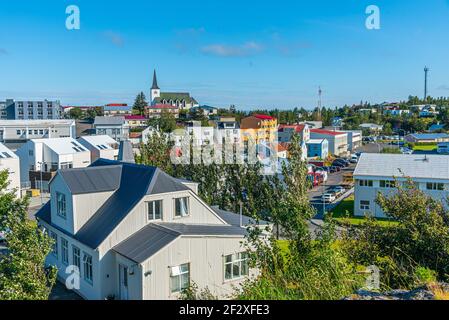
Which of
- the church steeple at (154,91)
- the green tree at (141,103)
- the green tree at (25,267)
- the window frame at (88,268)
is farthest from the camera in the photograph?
the church steeple at (154,91)

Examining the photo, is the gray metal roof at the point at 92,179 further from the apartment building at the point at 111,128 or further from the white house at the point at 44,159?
the apartment building at the point at 111,128

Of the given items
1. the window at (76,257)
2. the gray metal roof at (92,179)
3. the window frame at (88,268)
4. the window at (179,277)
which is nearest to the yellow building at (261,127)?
the gray metal roof at (92,179)

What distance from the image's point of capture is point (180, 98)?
323 ft

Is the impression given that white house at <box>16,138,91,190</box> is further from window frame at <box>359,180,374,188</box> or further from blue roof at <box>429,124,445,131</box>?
blue roof at <box>429,124,445,131</box>

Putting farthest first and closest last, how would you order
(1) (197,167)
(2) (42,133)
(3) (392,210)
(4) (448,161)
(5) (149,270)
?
(2) (42,133) < (4) (448,161) < (1) (197,167) < (5) (149,270) < (3) (392,210)

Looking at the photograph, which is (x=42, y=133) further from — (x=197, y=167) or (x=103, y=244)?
(x=103, y=244)

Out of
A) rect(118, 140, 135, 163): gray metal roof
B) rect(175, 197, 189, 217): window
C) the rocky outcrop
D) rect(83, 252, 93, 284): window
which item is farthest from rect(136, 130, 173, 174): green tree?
the rocky outcrop

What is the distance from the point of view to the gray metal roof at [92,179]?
1322 centimetres

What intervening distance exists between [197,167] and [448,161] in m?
14.3

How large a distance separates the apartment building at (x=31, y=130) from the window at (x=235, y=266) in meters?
37.4

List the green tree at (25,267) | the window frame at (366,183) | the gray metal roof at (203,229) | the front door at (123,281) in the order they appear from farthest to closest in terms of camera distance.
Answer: the window frame at (366,183), the front door at (123,281), the gray metal roof at (203,229), the green tree at (25,267)

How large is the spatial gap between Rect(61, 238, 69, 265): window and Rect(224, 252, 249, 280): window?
546 cm
